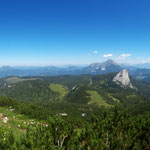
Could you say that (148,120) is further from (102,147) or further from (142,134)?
(102,147)

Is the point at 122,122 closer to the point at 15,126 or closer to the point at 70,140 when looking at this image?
the point at 70,140

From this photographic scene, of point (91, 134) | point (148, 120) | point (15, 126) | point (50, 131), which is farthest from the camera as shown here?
point (15, 126)

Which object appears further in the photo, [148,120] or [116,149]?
[148,120]

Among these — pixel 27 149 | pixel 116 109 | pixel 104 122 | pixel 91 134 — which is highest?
pixel 116 109

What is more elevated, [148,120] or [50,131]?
[148,120]

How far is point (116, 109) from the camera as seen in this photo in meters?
13.3

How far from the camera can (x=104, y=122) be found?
506 inches

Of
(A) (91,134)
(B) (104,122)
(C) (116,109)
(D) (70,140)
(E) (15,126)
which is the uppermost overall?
(C) (116,109)

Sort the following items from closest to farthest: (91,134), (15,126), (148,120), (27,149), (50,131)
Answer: (27,149) → (91,134) → (148,120) → (50,131) → (15,126)

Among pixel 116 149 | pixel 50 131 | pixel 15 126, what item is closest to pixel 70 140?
pixel 50 131

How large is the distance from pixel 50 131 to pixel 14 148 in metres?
4.63

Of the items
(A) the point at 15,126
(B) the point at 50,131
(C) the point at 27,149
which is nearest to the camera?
(C) the point at 27,149

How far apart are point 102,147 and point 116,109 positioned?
15.6 feet

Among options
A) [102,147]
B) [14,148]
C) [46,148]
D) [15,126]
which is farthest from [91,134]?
[15,126]
